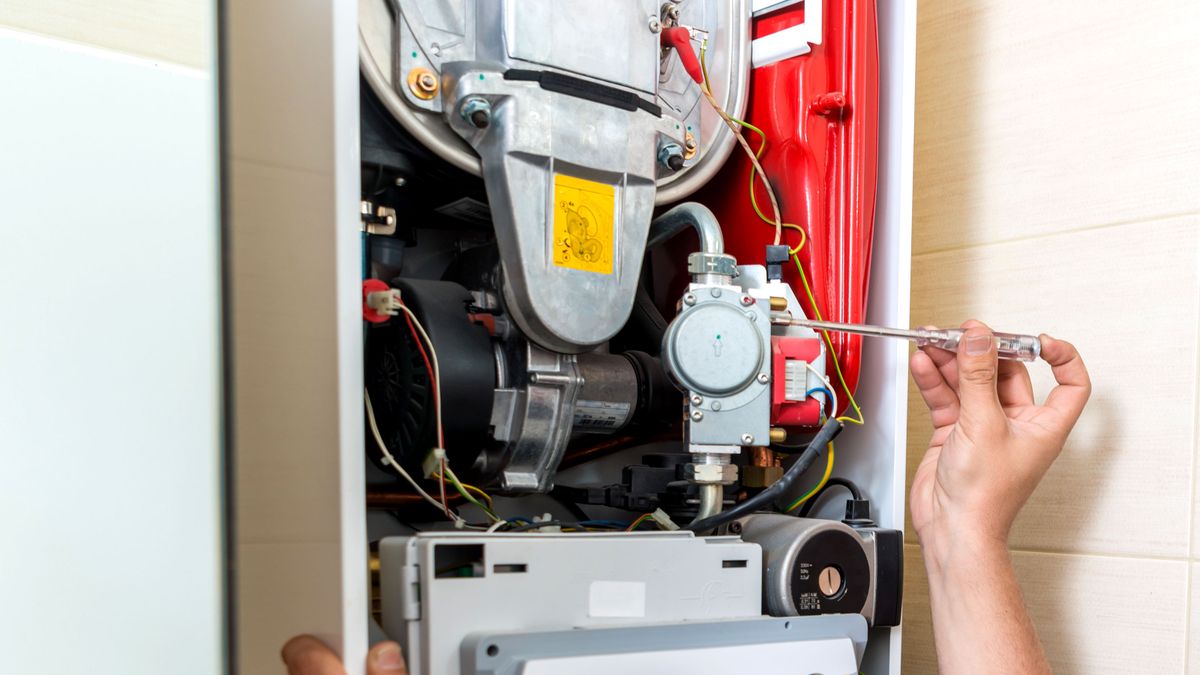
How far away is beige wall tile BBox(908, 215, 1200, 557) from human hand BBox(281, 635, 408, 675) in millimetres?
894

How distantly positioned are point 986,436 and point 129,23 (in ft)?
3.76

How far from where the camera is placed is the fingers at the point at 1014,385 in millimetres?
1055

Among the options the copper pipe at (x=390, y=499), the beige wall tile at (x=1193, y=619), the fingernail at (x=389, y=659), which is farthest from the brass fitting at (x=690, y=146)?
the beige wall tile at (x=1193, y=619)

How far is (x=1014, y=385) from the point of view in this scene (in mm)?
1061

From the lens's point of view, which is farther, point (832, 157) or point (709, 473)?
point (832, 157)

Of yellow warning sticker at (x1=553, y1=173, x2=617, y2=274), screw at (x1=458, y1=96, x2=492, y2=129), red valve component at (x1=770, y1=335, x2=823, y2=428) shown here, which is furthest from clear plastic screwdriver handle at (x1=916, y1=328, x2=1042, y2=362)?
screw at (x1=458, y1=96, x2=492, y2=129)

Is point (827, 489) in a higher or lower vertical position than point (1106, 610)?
higher

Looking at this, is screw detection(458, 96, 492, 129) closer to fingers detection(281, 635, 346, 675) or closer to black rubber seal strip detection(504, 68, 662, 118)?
black rubber seal strip detection(504, 68, 662, 118)

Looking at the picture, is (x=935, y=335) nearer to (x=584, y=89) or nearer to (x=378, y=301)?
(x=584, y=89)

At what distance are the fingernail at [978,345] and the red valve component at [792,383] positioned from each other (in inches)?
6.4

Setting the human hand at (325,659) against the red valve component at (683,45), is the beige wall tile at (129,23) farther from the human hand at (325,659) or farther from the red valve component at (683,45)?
the human hand at (325,659)

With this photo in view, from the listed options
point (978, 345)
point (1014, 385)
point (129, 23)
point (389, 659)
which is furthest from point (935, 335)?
point (129, 23)

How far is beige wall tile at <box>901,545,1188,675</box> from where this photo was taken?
1.07 metres

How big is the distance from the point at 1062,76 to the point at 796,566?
0.79m
